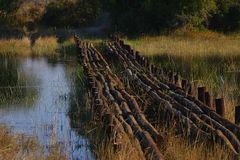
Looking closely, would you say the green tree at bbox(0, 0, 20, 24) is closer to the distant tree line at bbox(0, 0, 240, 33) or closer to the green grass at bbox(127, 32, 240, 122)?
the distant tree line at bbox(0, 0, 240, 33)

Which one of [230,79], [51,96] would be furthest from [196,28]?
[51,96]

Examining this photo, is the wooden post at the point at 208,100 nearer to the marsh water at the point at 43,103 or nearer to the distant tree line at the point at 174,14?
the marsh water at the point at 43,103

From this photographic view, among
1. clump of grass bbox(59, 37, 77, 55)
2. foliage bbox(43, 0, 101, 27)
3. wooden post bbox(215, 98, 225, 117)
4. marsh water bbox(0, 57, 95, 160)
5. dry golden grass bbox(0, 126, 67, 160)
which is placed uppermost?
wooden post bbox(215, 98, 225, 117)

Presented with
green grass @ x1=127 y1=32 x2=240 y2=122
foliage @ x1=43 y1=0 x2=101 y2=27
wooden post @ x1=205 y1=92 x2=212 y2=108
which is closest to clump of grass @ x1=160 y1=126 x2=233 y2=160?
wooden post @ x1=205 y1=92 x2=212 y2=108

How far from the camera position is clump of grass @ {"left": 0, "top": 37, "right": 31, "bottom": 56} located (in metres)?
33.1

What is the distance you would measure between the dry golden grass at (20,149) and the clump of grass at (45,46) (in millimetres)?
21284

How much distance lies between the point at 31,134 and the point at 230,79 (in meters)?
9.14

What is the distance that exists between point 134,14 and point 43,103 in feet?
97.4

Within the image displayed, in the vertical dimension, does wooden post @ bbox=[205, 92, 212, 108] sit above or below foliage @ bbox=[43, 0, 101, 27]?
above

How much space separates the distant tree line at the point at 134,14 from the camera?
43031 millimetres

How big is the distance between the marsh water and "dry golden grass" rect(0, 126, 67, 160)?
0.21 m

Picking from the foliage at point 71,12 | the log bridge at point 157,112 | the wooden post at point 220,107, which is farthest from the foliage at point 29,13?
the wooden post at point 220,107

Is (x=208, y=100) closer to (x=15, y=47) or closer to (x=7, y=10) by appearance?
(x=15, y=47)

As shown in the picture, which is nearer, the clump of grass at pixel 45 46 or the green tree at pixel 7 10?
the clump of grass at pixel 45 46
